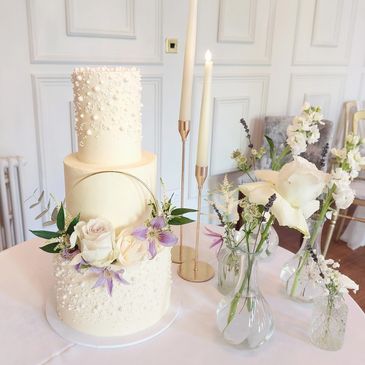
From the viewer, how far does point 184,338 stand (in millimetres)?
753

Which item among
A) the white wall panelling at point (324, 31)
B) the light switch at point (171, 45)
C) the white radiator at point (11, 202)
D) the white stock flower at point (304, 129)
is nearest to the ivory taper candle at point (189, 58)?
the white stock flower at point (304, 129)

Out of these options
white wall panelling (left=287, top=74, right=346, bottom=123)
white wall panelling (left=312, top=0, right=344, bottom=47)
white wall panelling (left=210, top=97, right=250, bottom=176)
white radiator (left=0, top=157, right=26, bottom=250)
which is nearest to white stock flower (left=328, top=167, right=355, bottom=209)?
white radiator (left=0, top=157, right=26, bottom=250)

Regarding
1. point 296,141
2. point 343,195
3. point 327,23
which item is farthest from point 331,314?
point 327,23

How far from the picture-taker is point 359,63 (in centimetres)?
317

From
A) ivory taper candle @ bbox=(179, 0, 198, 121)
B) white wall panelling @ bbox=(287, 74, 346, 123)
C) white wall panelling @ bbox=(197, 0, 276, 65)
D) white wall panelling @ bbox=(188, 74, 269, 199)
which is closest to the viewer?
ivory taper candle @ bbox=(179, 0, 198, 121)

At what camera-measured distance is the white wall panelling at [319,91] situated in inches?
110

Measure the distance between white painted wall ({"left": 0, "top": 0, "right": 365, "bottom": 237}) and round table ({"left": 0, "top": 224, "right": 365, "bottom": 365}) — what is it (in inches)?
42.5

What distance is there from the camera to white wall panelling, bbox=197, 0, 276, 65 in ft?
7.30

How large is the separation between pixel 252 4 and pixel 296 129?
193cm

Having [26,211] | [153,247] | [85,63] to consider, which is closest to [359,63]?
[85,63]

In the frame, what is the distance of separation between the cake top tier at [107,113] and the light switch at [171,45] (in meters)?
1.47

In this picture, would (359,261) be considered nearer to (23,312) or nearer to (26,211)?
(26,211)

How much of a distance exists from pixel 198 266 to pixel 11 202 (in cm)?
115

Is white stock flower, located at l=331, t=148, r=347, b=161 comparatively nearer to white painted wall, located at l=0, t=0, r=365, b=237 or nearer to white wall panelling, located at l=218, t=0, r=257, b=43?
white painted wall, located at l=0, t=0, r=365, b=237
